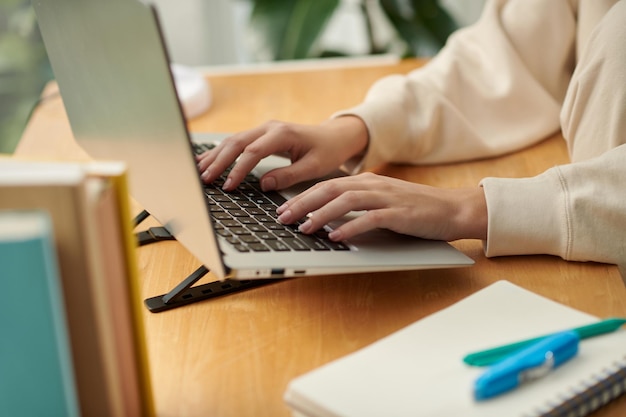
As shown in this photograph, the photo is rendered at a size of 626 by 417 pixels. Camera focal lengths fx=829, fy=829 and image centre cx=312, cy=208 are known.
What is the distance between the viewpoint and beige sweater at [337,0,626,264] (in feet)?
2.69

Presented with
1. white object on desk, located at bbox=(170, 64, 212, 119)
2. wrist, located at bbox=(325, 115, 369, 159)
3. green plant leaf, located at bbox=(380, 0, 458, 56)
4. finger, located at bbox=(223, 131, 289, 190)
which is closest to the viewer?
finger, located at bbox=(223, 131, 289, 190)

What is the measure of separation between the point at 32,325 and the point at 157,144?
8.6 inches

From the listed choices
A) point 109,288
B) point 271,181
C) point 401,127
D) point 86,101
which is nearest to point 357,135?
point 401,127

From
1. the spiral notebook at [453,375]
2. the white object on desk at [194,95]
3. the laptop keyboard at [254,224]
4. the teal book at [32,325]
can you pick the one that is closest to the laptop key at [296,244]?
the laptop keyboard at [254,224]

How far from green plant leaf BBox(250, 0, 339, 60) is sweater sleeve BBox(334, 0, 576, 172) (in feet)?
2.66

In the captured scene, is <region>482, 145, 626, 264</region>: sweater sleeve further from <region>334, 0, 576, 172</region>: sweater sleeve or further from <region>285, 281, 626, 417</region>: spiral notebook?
<region>334, 0, 576, 172</region>: sweater sleeve

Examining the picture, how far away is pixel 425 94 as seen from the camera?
112 centimetres

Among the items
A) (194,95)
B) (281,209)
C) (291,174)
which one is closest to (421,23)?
(194,95)

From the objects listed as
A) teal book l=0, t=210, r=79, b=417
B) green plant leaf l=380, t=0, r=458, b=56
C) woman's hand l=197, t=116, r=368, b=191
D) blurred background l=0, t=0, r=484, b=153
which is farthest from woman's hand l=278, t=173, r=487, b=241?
green plant leaf l=380, t=0, r=458, b=56

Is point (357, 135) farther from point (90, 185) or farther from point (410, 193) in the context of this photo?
point (90, 185)

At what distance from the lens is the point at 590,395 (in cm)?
59

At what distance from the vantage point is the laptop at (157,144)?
0.63 metres

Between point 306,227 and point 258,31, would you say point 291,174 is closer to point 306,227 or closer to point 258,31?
point 306,227

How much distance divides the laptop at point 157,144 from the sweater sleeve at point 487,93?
9.6 inches
